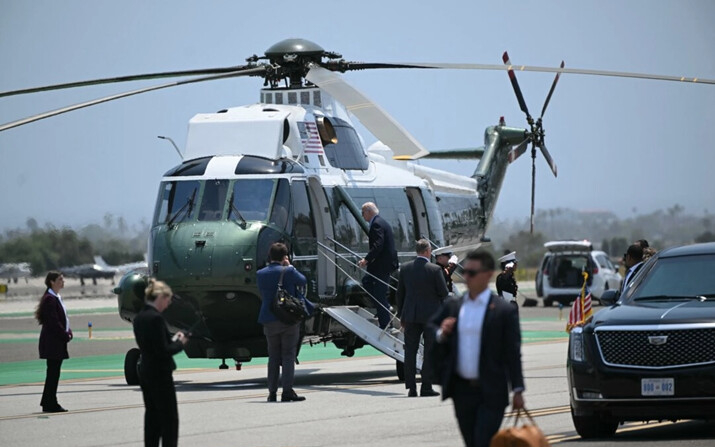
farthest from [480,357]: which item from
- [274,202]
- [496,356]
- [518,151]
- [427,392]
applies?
[518,151]

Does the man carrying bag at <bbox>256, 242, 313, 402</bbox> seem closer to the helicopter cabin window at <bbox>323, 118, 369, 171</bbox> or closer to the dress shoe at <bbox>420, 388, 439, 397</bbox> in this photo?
the dress shoe at <bbox>420, 388, 439, 397</bbox>

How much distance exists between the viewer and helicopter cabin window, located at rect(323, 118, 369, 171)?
19.9 metres

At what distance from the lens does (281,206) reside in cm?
1812

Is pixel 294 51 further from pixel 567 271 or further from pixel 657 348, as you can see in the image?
pixel 567 271

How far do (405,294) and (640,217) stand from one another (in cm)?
13817

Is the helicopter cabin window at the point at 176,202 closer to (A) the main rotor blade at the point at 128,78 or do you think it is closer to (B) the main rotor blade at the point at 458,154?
(A) the main rotor blade at the point at 128,78

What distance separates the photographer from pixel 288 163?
18578 mm

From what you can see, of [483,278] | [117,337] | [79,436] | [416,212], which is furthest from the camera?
[117,337]

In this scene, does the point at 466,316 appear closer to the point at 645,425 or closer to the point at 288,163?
the point at 645,425

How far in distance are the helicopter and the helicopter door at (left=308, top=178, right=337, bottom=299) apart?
2 cm

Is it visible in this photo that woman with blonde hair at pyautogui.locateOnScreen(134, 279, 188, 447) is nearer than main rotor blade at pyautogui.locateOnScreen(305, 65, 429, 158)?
Yes

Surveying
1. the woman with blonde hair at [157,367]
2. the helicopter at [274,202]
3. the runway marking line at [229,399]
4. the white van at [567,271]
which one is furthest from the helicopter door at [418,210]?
the white van at [567,271]

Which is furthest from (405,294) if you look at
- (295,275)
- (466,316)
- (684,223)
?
(684,223)

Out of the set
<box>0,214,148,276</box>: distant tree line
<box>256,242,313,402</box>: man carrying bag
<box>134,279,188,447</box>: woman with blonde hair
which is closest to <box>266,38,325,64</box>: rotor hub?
<box>256,242,313,402</box>: man carrying bag
